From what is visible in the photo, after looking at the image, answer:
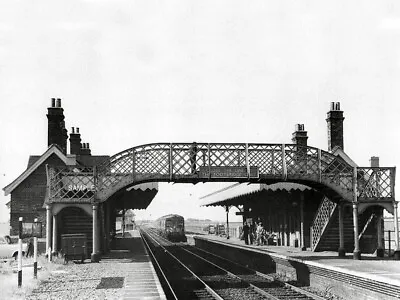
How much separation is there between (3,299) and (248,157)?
430 inches

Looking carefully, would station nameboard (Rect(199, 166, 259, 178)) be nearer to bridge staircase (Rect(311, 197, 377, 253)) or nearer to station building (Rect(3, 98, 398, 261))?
station building (Rect(3, 98, 398, 261))

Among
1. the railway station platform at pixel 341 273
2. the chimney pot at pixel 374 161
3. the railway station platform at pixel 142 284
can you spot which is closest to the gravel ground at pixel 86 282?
the railway station platform at pixel 142 284

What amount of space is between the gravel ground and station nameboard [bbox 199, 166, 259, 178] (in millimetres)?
4416

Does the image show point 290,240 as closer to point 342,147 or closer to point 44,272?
point 342,147

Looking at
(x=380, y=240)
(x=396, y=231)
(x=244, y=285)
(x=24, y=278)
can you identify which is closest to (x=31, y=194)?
(x=24, y=278)

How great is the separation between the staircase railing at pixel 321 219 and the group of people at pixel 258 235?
631 cm

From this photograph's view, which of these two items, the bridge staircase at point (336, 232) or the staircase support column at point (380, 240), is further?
the bridge staircase at point (336, 232)

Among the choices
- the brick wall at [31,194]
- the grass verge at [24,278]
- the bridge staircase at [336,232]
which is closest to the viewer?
the grass verge at [24,278]

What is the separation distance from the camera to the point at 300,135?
28812 mm

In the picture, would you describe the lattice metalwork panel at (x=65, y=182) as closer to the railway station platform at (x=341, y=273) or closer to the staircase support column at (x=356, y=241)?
the railway station platform at (x=341, y=273)

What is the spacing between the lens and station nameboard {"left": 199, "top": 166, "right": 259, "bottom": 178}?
19.7m

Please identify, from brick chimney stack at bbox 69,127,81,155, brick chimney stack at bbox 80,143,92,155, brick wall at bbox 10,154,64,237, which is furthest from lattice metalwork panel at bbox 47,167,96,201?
brick chimney stack at bbox 80,143,92,155

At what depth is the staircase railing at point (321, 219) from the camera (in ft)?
70.8

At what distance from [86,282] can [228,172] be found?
24.1 ft
